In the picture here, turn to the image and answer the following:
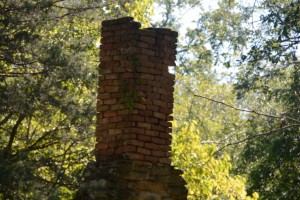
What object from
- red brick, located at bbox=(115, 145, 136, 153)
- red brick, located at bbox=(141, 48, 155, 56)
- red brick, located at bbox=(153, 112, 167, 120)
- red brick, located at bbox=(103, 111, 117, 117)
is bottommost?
red brick, located at bbox=(115, 145, 136, 153)

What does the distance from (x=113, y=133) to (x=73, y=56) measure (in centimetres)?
607

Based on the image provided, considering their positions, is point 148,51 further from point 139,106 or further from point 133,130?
point 133,130

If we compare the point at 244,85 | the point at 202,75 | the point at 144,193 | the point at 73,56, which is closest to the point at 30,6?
the point at 73,56

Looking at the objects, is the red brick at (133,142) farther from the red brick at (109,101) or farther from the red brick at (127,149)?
the red brick at (109,101)

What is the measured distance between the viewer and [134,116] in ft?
24.2

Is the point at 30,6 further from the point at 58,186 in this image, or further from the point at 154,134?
the point at 154,134

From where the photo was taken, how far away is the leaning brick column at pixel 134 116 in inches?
282

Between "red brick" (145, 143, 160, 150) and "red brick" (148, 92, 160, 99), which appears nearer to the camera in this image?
"red brick" (145, 143, 160, 150)

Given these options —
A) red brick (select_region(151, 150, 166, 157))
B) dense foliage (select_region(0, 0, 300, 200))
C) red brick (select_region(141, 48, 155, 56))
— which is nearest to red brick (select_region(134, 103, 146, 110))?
red brick (select_region(151, 150, 166, 157))

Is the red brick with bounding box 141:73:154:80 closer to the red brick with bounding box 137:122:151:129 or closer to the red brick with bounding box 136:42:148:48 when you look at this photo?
the red brick with bounding box 136:42:148:48

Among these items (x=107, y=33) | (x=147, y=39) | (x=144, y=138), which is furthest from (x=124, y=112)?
(x=107, y=33)

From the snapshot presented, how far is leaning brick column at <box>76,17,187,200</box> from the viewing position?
23.5ft

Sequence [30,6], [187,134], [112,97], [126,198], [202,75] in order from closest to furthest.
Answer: [126,198], [112,97], [30,6], [187,134], [202,75]

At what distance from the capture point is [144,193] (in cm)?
717
